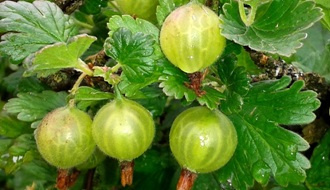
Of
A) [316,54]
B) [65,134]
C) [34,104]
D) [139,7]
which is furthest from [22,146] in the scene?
[316,54]

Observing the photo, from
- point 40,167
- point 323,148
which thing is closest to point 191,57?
point 323,148

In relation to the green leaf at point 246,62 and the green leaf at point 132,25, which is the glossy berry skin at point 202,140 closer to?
the green leaf at point 132,25

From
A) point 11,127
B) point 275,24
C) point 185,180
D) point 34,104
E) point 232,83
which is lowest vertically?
point 11,127

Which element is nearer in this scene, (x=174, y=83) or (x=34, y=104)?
(x=174, y=83)

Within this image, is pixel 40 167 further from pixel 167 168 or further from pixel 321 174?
pixel 321 174

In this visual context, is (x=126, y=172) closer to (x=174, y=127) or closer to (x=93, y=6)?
(x=174, y=127)

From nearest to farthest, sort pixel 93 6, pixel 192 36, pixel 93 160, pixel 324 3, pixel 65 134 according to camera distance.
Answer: pixel 192 36 → pixel 65 134 → pixel 324 3 → pixel 93 160 → pixel 93 6

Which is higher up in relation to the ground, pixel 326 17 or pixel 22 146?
pixel 326 17

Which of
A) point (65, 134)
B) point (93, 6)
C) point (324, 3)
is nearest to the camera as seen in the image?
point (65, 134)

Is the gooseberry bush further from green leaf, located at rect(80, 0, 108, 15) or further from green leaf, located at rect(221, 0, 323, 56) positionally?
green leaf, located at rect(80, 0, 108, 15)

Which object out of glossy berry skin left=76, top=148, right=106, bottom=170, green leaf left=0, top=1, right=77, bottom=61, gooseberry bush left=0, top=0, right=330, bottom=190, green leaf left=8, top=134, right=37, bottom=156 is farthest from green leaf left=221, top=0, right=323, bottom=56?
green leaf left=8, top=134, right=37, bottom=156
